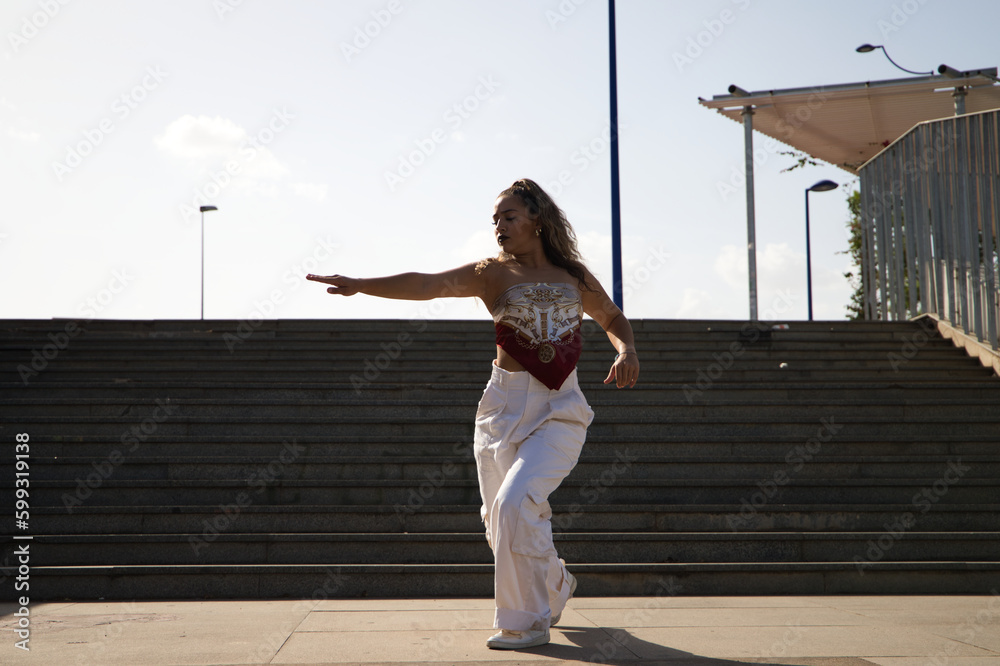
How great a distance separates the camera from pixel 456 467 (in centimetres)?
674

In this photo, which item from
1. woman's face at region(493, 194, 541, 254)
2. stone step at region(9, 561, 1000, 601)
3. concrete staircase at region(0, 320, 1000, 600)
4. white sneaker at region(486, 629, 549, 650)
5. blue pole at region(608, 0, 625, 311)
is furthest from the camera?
blue pole at region(608, 0, 625, 311)

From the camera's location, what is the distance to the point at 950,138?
11438mm

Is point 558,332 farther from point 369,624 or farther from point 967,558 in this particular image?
point 967,558

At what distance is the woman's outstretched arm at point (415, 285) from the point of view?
12.2 feet

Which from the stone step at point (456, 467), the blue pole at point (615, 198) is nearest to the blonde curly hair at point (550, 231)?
the stone step at point (456, 467)

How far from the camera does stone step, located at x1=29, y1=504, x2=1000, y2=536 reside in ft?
19.7

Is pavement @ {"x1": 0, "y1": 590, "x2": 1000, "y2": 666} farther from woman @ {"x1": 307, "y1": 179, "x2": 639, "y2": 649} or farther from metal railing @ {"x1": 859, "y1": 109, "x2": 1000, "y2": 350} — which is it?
metal railing @ {"x1": 859, "y1": 109, "x2": 1000, "y2": 350}
